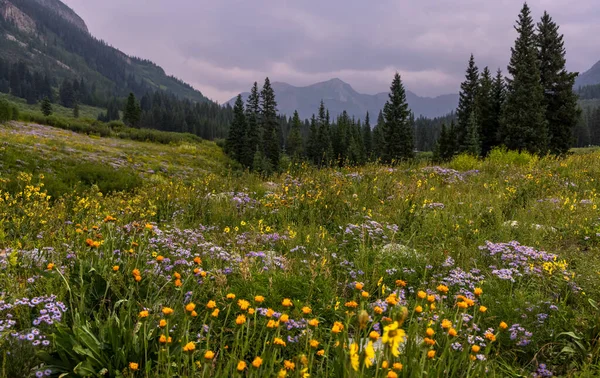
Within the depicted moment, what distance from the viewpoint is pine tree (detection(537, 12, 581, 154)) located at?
94.7 feet

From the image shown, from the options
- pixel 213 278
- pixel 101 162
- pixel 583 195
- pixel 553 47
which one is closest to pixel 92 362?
pixel 213 278

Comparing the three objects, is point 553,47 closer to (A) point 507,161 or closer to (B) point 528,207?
(A) point 507,161

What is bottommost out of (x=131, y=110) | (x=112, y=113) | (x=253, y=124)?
(x=253, y=124)

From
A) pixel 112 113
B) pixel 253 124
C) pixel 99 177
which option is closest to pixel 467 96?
pixel 253 124

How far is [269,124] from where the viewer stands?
54750 mm

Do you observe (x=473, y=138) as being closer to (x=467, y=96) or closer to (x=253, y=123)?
(x=467, y=96)

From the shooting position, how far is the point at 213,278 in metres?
3.11

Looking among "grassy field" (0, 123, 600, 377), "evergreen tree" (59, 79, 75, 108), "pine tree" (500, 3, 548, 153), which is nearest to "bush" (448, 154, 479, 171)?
"grassy field" (0, 123, 600, 377)

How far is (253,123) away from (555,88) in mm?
35515

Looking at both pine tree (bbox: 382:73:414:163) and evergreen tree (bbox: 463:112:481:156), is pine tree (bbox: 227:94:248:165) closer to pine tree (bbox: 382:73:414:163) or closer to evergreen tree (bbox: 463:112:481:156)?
pine tree (bbox: 382:73:414:163)

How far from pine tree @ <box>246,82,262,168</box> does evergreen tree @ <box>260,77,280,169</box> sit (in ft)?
3.53

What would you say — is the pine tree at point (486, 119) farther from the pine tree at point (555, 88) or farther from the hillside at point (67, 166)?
the hillside at point (67, 166)

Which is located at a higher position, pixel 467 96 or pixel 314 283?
pixel 467 96

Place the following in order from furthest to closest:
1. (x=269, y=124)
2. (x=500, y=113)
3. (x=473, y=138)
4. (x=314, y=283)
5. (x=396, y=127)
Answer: (x=269, y=124), (x=396, y=127), (x=500, y=113), (x=473, y=138), (x=314, y=283)
